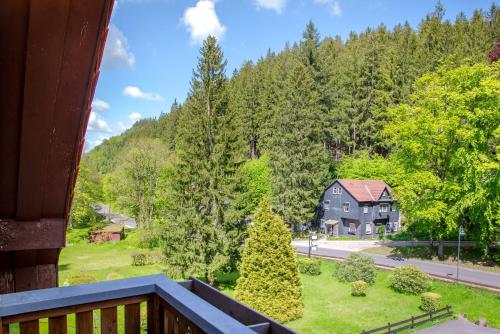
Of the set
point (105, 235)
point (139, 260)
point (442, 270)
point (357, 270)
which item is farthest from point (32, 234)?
point (105, 235)

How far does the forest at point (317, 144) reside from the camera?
68.4 ft

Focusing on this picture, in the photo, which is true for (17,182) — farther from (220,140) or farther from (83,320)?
(220,140)

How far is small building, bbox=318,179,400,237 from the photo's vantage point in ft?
111

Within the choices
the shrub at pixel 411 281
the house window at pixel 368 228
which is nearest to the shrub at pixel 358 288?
the shrub at pixel 411 281

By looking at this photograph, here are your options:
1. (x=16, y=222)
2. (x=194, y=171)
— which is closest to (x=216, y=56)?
(x=194, y=171)

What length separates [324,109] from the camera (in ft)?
133

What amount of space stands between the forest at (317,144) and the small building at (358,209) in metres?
1.80

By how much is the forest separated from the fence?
6439 millimetres

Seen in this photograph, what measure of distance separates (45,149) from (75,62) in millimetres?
722

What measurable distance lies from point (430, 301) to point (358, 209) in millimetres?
17069

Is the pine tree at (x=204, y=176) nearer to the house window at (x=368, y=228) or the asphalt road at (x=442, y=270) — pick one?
the asphalt road at (x=442, y=270)

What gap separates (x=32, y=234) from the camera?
9.25ft

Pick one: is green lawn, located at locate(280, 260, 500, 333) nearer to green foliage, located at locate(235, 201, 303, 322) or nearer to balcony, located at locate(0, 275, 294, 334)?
green foliage, located at locate(235, 201, 303, 322)

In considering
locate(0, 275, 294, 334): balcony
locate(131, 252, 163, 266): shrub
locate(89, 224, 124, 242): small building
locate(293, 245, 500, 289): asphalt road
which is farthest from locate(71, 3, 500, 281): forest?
locate(0, 275, 294, 334): balcony
